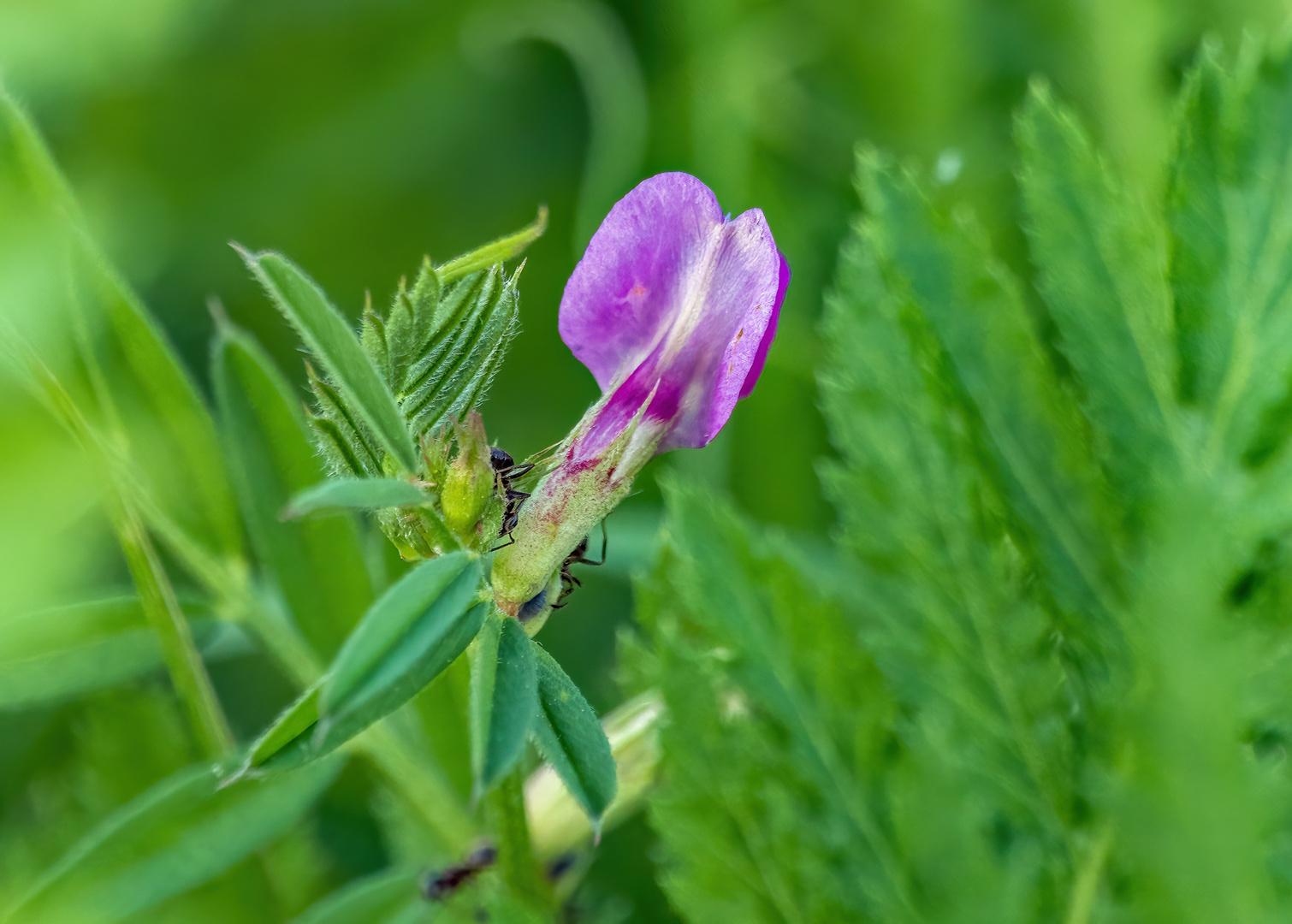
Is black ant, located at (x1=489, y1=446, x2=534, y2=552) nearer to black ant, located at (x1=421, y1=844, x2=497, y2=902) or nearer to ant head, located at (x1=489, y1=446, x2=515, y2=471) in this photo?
ant head, located at (x1=489, y1=446, x2=515, y2=471)

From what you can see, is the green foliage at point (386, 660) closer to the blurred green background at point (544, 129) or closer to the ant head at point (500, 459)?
the ant head at point (500, 459)

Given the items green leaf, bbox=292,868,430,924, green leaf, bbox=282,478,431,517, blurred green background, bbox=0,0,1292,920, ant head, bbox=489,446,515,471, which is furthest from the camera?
blurred green background, bbox=0,0,1292,920

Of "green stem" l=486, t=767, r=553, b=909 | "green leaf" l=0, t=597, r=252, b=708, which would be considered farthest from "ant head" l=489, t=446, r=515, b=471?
"green leaf" l=0, t=597, r=252, b=708

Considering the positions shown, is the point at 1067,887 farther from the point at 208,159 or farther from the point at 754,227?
the point at 208,159

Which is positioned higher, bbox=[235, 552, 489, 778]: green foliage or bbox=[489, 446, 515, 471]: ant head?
bbox=[489, 446, 515, 471]: ant head

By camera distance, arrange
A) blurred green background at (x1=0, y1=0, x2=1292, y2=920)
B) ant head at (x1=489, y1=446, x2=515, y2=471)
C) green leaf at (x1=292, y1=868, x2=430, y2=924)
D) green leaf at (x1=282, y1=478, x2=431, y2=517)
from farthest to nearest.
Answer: blurred green background at (x1=0, y1=0, x2=1292, y2=920) → green leaf at (x1=292, y1=868, x2=430, y2=924) → ant head at (x1=489, y1=446, x2=515, y2=471) → green leaf at (x1=282, y1=478, x2=431, y2=517)

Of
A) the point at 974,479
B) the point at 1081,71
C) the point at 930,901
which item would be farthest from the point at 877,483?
the point at 1081,71
